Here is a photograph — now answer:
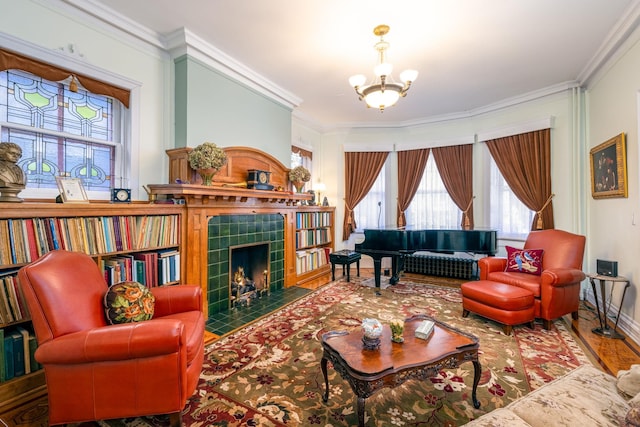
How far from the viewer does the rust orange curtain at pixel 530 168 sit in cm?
449

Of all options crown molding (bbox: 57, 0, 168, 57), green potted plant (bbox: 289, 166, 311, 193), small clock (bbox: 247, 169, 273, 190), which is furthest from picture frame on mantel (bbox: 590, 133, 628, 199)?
crown molding (bbox: 57, 0, 168, 57)

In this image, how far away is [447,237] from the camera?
4566 mm

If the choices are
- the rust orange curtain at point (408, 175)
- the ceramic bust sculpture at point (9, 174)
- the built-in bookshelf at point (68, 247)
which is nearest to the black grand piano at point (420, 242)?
the rust orange curtain at point (408, 175)

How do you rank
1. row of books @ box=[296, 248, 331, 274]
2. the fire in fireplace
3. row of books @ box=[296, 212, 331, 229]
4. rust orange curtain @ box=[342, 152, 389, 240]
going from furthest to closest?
rust orange curtain @ box=[342, 152, 389, 240] → row of books @ box=[296, 212, 331, 229] → row of books @ box=[296, 248, 331, 274] → the fire in fireplace

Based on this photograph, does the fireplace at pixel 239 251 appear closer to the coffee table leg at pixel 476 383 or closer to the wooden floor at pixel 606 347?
the coffee table leg at pixel 476 383

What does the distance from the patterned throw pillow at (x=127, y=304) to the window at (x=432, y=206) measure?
5021mm

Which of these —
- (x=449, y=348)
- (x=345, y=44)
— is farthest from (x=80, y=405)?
(x=345, y=44)

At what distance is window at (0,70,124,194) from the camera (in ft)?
7.73

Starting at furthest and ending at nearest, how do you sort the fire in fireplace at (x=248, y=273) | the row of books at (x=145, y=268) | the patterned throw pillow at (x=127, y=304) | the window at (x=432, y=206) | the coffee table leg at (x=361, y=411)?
the window at (x=432, y=206) < the fire in fireplace at (x=248, y=273) < the row of books at (x=145, y=268) < the patterned throw pillow at (x=127, y=304) < the coffee table leg at (x=361, y=411)

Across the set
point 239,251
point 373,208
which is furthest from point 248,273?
point 373,208

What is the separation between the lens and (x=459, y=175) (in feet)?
17.9

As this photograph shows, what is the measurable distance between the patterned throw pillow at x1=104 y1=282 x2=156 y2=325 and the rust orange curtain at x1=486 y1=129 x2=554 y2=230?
211 inches

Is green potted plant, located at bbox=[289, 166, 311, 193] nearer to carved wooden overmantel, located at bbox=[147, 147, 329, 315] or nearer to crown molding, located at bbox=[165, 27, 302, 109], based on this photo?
carved wooden overmantel, located at bbox=[147, 147, 329, 315]

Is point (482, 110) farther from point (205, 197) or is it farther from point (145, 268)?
point (145, 268)
